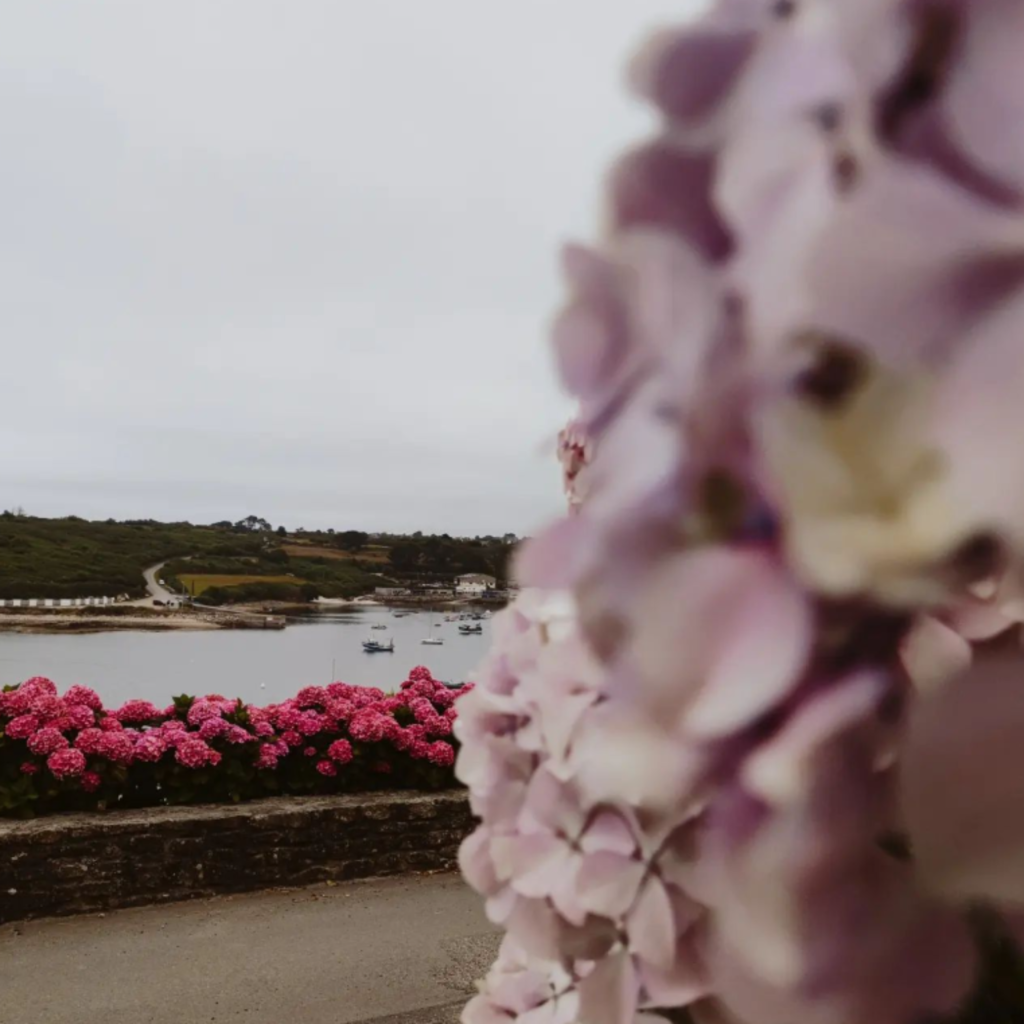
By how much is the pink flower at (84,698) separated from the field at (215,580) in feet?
9.44

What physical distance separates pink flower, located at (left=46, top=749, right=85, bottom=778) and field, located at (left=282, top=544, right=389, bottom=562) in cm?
173

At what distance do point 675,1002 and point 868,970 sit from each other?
7.1 inches

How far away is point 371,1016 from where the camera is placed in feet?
10.8

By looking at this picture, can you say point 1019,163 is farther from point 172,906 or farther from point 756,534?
point 172,906

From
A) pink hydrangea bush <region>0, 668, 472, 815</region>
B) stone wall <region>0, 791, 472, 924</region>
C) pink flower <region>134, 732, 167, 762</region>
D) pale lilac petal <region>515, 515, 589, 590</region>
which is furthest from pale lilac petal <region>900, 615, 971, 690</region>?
pink flower <region>134, 732, 167, 762</region>

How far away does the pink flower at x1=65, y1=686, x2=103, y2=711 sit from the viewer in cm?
462

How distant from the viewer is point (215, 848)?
4242 mm

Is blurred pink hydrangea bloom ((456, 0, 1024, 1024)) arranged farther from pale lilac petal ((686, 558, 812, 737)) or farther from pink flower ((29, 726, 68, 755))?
pink flower ((29, 726, 68, 755))

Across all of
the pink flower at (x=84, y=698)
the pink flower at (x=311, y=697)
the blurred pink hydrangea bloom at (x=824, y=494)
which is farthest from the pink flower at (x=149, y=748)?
the blurred pink hydrangea bloom at (x=824, y=494)

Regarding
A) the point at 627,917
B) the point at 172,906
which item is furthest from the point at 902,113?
the point at 172,906

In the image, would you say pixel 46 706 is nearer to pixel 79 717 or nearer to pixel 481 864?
pixel 79 717

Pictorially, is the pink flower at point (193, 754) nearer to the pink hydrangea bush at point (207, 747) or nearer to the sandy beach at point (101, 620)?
the pink hydrangea bush at point (207, 747)

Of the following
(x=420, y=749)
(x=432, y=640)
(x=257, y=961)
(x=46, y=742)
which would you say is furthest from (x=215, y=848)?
(x=432, y=640)

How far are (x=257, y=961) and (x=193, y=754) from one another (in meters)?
1.15
